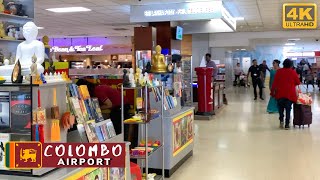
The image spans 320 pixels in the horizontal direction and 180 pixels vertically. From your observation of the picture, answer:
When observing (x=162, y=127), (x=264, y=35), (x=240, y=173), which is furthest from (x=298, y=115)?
(x=264, y=35)

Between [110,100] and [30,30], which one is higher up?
[30,30]

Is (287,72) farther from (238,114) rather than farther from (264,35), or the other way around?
(264,35)

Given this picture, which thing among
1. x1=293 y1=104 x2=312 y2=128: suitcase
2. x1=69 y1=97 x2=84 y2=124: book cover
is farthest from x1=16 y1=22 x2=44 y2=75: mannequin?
x1=293 y1=104 x2=312 y2=128: suitcase

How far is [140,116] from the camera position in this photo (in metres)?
4.48

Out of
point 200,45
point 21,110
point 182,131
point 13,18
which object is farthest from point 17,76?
point 200,45

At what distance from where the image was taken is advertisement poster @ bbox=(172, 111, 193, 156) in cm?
534

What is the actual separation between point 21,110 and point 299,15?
25.3 ft

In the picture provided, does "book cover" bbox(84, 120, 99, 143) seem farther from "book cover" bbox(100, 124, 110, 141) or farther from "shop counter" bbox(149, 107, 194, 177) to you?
"shop counter" bbox(149, 107, 194, 177)

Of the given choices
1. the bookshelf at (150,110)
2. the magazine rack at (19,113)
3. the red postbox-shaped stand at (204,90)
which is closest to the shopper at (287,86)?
the red postbox-shaped stand at (204,90)

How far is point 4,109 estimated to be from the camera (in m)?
2.46

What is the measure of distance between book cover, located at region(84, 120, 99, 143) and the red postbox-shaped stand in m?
7.72

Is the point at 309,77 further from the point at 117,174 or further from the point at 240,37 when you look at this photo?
the point at 117,174

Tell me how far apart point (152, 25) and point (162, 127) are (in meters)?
7.08

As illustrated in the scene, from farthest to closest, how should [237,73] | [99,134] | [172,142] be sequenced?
[237,73] < [172,142] < [99,134]
